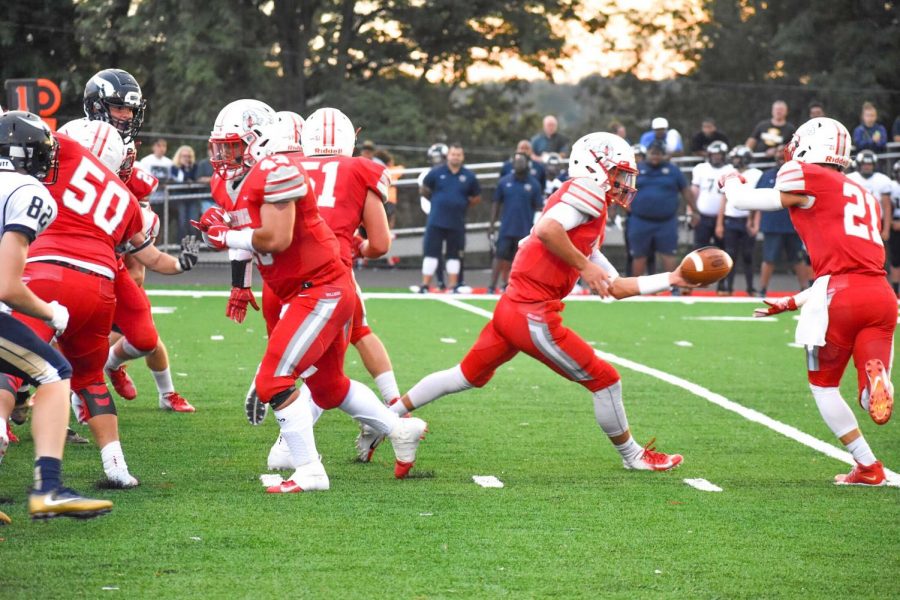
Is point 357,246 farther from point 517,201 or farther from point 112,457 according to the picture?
point 517,201

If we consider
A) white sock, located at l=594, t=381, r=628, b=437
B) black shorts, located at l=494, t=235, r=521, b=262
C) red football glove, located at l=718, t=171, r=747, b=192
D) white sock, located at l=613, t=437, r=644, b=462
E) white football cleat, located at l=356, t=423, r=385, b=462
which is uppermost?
red football glove, located at l=718, t=171, r=747, b=192

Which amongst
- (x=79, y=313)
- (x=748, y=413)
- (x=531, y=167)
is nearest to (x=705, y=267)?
(x=748, y=413)

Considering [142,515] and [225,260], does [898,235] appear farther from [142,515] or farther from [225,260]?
[142,515]

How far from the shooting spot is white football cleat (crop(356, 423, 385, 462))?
266 inches

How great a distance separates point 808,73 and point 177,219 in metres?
18.2

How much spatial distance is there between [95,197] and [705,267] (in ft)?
9.08

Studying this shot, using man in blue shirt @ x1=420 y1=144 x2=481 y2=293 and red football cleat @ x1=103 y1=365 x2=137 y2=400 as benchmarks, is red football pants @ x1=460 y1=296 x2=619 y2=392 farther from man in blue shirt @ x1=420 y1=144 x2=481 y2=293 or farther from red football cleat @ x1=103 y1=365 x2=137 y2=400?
man in blue shirt @ x1=420 y1=144 x2=481 y2=293

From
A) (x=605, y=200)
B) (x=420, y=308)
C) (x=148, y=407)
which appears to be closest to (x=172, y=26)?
(x=420, y=308)

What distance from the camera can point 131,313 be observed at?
736 centimetres

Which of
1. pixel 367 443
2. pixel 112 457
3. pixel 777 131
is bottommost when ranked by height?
pixel 367 443

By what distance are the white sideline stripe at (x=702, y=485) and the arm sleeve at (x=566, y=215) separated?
1368 mm

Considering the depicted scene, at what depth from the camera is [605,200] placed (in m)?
6.38

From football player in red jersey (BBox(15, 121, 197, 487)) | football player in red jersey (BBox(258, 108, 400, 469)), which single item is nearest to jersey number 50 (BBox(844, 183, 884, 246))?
football player in red jersey (BBox(258, 108, 400, 469))

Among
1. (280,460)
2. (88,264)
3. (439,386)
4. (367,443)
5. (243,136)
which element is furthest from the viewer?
(367,443)
